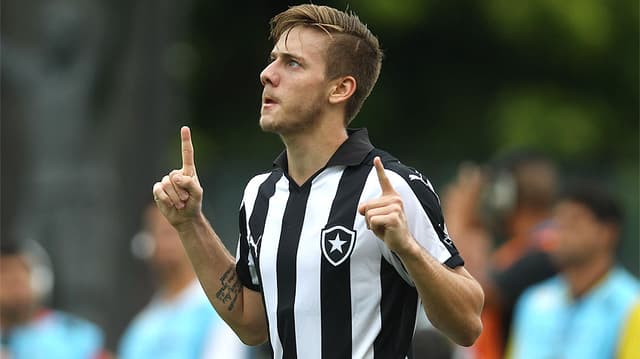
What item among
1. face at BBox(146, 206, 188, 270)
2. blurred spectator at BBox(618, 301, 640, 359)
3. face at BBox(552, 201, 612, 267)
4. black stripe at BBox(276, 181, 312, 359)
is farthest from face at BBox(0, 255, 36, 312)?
black stripe at BBox(276, 181, 312, 359)

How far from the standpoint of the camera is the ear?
18.4ft

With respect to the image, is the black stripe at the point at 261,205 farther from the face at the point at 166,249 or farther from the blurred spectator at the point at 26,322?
the blurred spectator at the point at 26,322

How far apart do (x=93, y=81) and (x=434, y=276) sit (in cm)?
1041

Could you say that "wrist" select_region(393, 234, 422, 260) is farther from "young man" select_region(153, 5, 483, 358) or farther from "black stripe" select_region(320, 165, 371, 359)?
"black stripe" select_region(320, 165, 371, 359)

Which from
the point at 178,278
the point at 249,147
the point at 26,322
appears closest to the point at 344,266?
the point at 178,278

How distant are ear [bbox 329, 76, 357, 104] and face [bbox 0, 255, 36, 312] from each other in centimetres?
502

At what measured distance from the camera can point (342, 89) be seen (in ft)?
18.4

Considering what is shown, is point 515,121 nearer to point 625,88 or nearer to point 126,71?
point 625,88

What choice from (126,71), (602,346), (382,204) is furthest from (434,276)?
(126,71)

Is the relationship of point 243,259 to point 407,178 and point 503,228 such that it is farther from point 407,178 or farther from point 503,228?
point 503,228

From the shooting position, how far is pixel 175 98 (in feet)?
50.5

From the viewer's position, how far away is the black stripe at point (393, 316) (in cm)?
541

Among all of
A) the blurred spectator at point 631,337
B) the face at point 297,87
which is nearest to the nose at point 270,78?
the face at point 297,87

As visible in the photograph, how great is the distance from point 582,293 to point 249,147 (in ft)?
43.3
